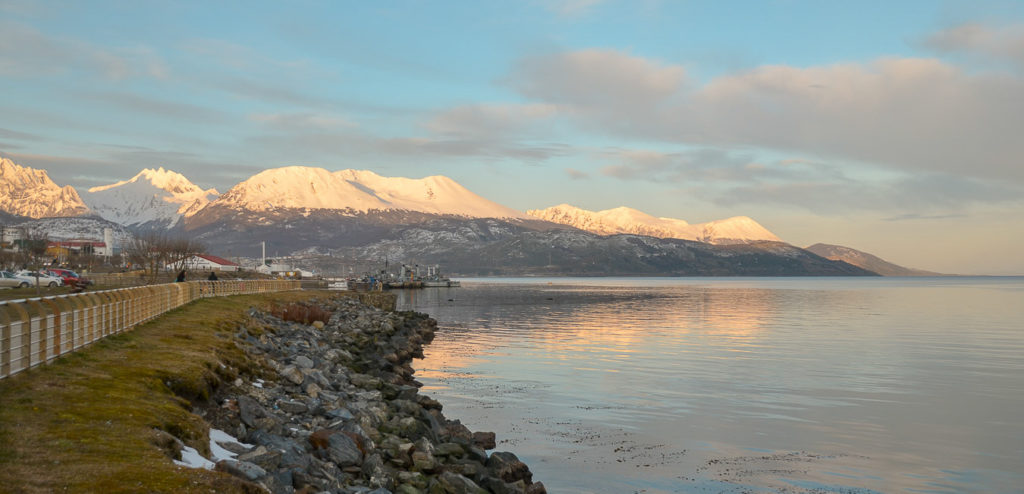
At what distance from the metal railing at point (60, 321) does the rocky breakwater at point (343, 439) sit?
184 inches

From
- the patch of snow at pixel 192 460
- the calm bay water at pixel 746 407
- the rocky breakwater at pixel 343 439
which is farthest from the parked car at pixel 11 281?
the patch of snow at pixel 192 460

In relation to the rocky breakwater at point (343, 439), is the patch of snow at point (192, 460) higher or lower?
higher

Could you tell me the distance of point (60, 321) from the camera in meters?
21.9

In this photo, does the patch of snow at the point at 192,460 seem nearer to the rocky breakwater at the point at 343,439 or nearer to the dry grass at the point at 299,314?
the rocky breakwater at the point at 343,439

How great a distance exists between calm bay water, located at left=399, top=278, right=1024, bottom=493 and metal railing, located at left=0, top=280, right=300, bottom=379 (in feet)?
46.0

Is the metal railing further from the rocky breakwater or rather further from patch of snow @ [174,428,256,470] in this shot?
patch of snow @ [174,428,256,470]

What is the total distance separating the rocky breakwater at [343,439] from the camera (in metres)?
15.8

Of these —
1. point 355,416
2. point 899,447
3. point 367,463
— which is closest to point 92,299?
point 355,416

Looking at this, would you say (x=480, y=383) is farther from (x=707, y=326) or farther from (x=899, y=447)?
(x=707, y=326)

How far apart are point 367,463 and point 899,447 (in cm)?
1860

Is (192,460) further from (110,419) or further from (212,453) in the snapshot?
(110,419)

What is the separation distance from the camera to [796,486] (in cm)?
2158

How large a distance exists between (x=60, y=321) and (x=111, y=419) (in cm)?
861

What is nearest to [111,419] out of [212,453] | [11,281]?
[212,453]
